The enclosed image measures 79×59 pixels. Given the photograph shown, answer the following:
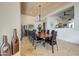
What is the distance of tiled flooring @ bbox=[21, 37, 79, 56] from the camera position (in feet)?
6.50

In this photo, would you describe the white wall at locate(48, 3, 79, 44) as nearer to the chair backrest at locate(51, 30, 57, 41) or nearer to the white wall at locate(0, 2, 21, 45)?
the chair backrest at locate(51, 30, 57, 41)

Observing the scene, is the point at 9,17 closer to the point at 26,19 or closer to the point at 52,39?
the point at 26,19

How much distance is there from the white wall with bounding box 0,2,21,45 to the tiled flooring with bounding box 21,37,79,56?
18 centimetres

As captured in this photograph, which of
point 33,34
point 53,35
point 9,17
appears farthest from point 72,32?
point 9,17

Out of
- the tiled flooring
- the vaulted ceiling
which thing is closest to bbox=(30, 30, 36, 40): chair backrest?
the tiled flooring

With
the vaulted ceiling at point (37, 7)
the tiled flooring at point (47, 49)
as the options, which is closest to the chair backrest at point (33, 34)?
the tiled flooring at point (47, 49)

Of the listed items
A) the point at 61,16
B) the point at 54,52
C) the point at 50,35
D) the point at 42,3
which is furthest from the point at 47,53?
the point at 42,3

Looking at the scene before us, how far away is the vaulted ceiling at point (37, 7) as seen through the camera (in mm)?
1988

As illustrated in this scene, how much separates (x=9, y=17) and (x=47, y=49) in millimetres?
633

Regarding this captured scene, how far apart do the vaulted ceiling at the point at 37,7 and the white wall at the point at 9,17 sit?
9cm

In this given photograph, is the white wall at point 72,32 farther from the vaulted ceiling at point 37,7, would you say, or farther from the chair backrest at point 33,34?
the chair backrest at point 33,34

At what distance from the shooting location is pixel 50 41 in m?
2.01

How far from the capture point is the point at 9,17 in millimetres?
2020

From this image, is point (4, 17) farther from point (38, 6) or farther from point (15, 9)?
point (38, 6)
